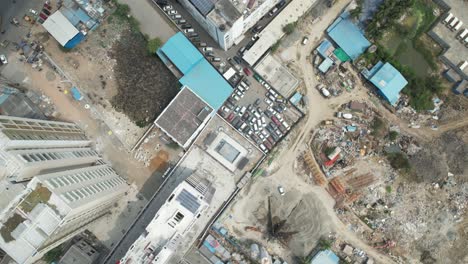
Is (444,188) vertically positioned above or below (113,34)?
above

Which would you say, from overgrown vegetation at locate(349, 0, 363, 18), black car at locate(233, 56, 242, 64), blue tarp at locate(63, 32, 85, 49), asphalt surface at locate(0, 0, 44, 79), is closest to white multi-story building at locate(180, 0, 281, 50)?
black car at locate(233, 56, 242, 64)

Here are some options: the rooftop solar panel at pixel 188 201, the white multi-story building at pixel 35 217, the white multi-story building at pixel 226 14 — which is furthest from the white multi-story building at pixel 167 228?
the white multi-story building at pixel 226 14

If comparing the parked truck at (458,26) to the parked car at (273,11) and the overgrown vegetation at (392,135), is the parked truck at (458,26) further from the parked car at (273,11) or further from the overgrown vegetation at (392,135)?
the parked car at (273,11)

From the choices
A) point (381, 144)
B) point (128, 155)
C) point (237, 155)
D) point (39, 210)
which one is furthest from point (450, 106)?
point (39, 210)

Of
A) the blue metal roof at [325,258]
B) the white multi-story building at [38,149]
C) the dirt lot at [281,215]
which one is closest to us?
the white multi-story building at [38,149]

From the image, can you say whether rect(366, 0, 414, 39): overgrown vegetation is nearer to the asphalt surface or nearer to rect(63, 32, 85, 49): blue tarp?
rect(63, 32, 85, 49): blue tarp

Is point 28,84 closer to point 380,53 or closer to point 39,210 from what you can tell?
point 39,210

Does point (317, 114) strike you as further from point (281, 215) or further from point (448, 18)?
point (448, 18)
